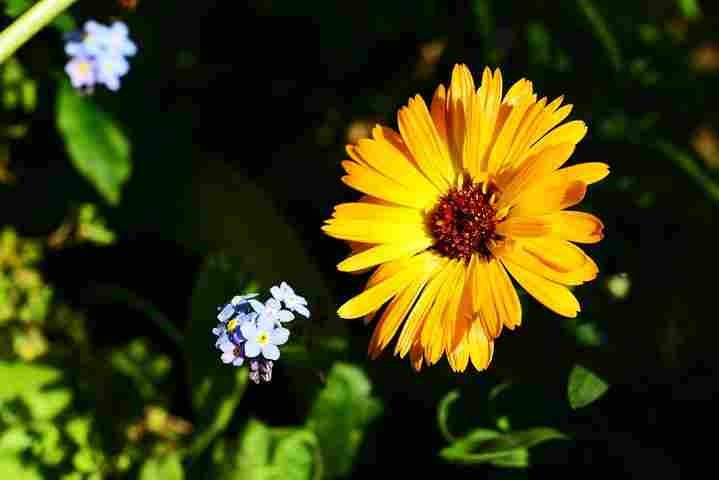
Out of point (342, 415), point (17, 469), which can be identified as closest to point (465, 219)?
point (342, 415)

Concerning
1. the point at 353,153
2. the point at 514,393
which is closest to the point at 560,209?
the point at 353,153

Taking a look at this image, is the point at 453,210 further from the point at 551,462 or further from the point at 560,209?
the point at 551,462

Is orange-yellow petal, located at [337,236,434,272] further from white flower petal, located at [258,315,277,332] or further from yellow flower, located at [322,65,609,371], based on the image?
white flower petal, located at [258,315,277,332]

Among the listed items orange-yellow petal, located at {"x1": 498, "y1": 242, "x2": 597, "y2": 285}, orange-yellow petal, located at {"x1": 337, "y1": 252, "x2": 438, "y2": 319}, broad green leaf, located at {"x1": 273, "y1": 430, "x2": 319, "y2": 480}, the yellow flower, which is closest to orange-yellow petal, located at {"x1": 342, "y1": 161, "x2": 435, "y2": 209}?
the yellow flower

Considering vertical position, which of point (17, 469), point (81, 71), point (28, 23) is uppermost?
point (81, 71)

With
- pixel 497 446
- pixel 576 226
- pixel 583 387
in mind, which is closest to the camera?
pixel 576 226

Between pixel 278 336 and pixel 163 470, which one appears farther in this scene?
pixel 163 470

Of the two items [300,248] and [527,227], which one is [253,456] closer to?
[300,248]
